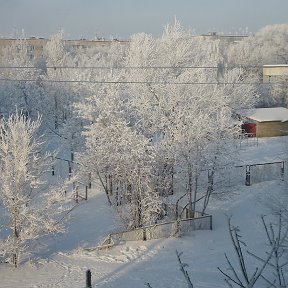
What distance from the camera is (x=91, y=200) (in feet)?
70.3

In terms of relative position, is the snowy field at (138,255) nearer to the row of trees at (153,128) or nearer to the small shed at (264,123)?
the row of trees at (153,128)

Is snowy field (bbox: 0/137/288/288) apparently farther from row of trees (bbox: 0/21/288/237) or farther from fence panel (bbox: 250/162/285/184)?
fence panel (bbox: 250/162/285/184)

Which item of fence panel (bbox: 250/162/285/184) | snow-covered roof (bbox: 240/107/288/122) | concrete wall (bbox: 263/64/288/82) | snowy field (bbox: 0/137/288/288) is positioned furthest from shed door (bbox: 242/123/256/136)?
snowy field (bbox: 0/137/288/288)

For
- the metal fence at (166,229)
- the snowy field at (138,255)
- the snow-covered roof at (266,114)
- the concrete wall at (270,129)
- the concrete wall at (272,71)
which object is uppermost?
the concrete wall at (272,71)

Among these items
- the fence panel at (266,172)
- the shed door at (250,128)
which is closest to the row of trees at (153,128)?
the shed door at (250,128)

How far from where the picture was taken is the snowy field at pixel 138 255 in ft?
38.7

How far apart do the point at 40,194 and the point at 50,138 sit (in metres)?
21.8

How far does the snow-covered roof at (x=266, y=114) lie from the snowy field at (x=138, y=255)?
16744 mm

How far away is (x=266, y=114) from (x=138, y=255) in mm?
25630

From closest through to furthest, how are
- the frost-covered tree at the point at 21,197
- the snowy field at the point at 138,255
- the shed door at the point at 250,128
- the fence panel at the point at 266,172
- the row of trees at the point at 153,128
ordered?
the snowy field at the point at 138,255, the frost-covered tree at the point at 21,197, the row of trees at the point at 153,128, the fence panel at the point at 266,172, the shed door at the point at 250,128

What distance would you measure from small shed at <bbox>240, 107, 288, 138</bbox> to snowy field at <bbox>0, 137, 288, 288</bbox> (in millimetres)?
16482

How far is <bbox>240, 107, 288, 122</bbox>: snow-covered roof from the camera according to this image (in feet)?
117

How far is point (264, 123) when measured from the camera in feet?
117

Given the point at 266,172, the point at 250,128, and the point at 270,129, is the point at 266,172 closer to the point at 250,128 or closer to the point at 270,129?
the point at 250,128
